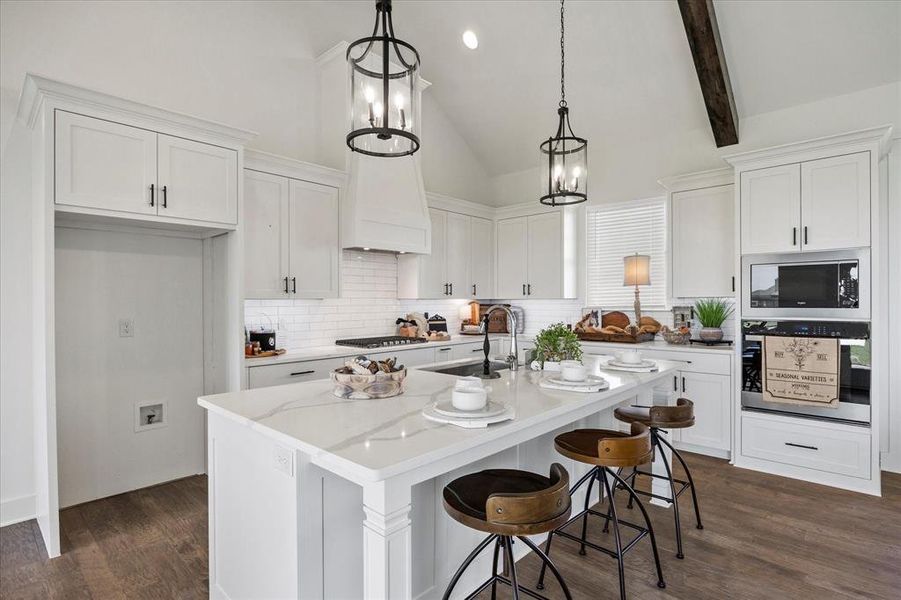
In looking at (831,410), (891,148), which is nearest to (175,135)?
(831,410)

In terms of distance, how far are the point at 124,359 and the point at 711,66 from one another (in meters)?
5.00

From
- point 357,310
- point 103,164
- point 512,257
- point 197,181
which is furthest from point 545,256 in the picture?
point 103,164

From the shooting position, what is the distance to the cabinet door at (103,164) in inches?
108

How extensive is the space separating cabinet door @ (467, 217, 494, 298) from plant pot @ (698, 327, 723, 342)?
2.44 meters

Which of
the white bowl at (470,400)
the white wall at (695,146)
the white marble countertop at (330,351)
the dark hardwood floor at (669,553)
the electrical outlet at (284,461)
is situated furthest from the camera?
the white wall at (695,146)

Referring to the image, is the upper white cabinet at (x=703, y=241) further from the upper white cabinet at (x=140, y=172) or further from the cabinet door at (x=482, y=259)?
the upper white cabinet at (x=140, y=172)

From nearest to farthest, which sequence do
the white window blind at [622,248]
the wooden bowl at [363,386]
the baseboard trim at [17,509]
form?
the wooden bowl at [363,386] → the baseboard trim at [17,509] → the white window blind at [622,248]

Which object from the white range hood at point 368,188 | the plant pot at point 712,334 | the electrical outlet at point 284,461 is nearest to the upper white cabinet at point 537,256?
the white range hood at point 368,188

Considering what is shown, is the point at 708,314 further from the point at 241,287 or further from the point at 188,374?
the point at 188,374

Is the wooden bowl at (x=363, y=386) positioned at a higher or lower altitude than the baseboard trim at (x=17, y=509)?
higher

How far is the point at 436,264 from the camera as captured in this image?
17.6ft

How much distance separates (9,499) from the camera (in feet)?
10.2

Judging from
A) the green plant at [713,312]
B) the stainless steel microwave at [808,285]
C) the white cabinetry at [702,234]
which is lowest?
the green plant at [713,312]

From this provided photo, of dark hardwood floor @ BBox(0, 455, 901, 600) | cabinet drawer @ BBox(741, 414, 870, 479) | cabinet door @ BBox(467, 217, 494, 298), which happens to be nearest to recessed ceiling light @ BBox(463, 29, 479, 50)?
cabinet door @ BBox(467, 217, 494, 298)
